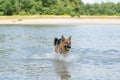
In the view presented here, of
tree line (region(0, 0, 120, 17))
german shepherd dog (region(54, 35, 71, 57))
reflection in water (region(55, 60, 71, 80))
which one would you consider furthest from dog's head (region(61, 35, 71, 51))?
tree line (region(0, 0, 120, 17))

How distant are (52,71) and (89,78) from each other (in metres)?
2.05

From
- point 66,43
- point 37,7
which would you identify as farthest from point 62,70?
point 37,7

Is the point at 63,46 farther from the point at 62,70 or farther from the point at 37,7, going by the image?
the point at 37,7

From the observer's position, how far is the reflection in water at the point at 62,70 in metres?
13.6

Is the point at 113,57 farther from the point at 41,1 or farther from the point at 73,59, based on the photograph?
the point at 41,1

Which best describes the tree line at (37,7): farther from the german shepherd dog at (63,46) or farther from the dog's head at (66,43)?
the dog's head at (66,43)

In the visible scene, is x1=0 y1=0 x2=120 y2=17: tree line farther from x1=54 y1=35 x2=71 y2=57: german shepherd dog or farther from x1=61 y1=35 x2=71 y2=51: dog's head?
x1=61 y1=35 x2=71 y2=51: dog's head

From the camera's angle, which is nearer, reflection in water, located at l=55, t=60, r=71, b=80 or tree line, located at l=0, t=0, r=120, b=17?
reflection in water, located at l=55, t=60, r=71, b=80

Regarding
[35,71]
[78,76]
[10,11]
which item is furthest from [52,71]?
[10,11]

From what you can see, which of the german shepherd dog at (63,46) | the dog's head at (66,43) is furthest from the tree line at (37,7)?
the dog's head at (66,43)

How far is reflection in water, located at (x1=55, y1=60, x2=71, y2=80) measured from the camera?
13561 millimetres

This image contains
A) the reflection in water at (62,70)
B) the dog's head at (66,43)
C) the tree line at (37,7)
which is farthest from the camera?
the tree line at (37,7)

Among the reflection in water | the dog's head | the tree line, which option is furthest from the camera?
the tree line

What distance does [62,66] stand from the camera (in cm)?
1620
